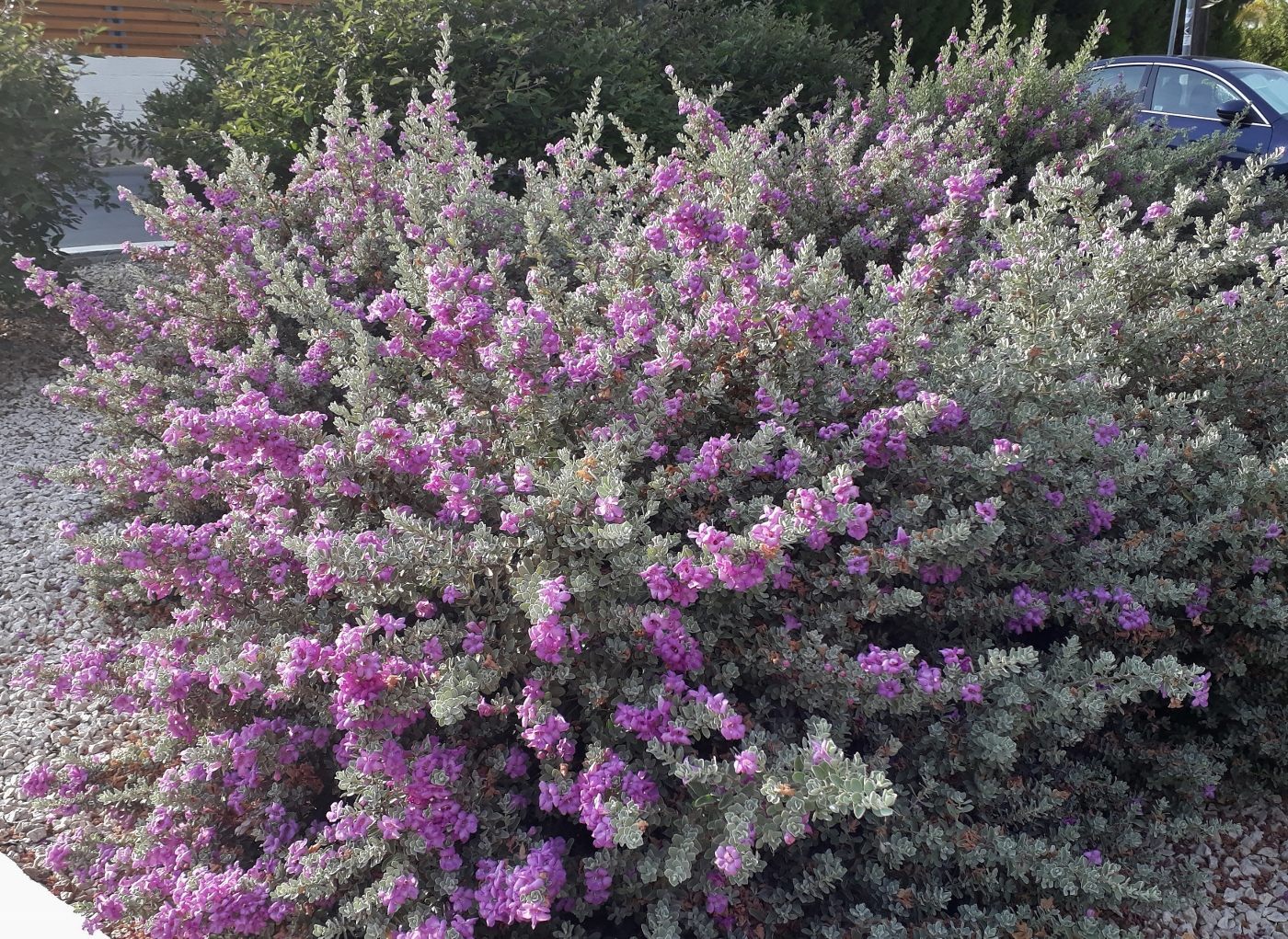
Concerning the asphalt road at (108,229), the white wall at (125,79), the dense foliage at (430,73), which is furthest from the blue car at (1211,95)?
the white wall at (125,79)

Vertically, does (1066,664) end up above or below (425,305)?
below

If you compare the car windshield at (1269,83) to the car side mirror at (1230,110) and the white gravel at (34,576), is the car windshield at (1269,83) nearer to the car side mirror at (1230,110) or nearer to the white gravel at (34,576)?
the car side mirror at (1230,110)

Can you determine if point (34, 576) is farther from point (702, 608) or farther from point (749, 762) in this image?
point (749, 762)

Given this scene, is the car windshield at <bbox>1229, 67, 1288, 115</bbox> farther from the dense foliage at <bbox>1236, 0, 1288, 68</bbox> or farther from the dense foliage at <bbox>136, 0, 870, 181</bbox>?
the dense foliage at <bbox>1236, 0, 1288, 68</bbox>

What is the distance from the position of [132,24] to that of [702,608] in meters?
15.2

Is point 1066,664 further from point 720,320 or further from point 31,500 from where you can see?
point 31,500

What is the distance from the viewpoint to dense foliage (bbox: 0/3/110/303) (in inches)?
215

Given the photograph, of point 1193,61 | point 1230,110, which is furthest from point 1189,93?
point 1230,110

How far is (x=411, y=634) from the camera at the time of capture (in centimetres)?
203

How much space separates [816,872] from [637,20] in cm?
731

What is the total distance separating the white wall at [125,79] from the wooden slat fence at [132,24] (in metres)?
0.20

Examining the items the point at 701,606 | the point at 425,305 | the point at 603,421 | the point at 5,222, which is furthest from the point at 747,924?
the point at 5,222

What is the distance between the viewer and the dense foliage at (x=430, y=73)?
625 centimetres

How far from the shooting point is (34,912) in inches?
85.1
